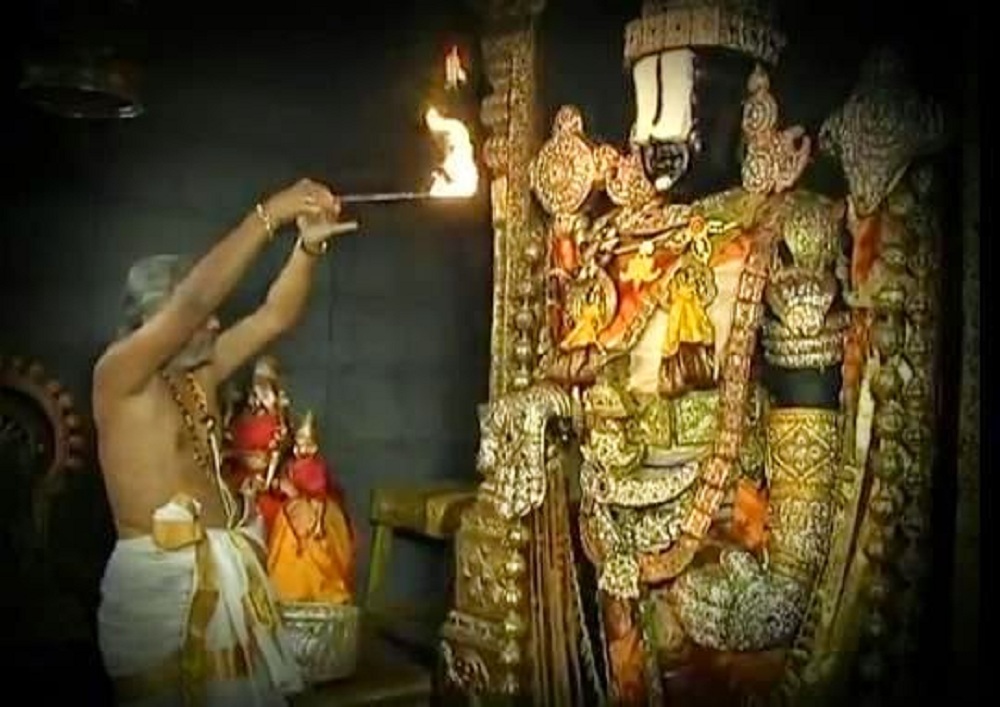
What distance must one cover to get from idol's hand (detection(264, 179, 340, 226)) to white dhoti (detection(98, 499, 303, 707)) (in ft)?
2.02

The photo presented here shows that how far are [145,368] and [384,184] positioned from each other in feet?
2.15

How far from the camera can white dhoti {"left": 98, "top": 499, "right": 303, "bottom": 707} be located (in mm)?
2656

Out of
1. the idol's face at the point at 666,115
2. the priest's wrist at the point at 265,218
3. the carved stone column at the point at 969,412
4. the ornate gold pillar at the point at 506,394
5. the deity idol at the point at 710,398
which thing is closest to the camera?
the carved stone column at the point at 969,412

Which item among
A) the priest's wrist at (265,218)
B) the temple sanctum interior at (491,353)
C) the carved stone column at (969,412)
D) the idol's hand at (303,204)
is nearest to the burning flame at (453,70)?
the temple sanctum interior at (491,353)

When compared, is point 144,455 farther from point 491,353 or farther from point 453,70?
point 453,70

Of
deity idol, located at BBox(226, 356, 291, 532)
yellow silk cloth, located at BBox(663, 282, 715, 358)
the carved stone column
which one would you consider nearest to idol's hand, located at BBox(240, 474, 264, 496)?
deity idol, located at BBox(226, 356, 291, 532)

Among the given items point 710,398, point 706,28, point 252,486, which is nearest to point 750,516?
point 710,398

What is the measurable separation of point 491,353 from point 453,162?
43cm

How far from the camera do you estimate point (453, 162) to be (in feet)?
9.86

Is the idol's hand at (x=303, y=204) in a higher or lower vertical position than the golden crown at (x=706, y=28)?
lower

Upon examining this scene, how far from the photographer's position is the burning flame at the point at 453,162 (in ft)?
9.82

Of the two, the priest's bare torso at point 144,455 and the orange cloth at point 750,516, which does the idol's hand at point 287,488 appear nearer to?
the priest's bare torso at point 144,455

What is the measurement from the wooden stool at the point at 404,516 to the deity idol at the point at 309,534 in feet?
0.23

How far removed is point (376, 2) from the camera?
112 inches
